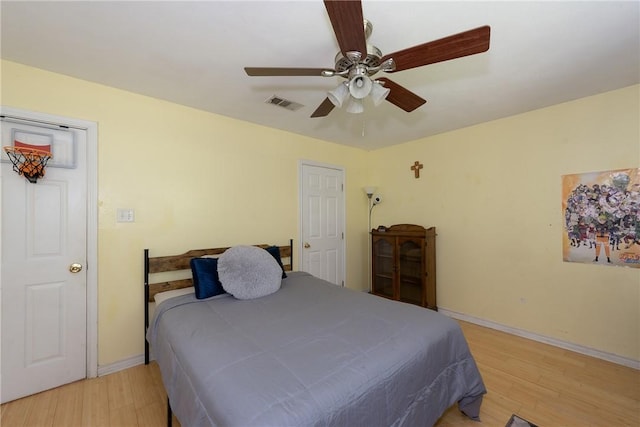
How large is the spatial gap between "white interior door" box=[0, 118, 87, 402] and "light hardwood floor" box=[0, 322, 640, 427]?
0.64 feet

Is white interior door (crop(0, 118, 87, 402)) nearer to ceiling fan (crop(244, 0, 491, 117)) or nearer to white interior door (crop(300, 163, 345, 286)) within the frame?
ceiling fan (crop(244, 0, 491, 117))

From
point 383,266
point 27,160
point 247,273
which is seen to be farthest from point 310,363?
point 383,266

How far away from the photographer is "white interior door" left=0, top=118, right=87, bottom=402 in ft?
6.10

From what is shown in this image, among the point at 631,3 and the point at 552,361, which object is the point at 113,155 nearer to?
the point at 631,3

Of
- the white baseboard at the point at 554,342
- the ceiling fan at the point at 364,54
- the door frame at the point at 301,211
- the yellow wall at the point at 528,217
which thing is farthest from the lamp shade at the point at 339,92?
the white baseboard at the point at 554,342

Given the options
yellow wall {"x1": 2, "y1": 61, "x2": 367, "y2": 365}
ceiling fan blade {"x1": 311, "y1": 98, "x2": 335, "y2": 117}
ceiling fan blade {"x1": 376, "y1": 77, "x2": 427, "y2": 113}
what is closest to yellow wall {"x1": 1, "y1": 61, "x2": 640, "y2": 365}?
yellow wall {"x1": 2, "y1": 61, "x2": 367, "y2": 365}

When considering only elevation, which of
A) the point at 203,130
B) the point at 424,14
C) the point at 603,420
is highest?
the point at 424,14

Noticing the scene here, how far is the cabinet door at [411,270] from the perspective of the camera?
338 cm

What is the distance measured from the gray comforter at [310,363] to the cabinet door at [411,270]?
163 centimetres

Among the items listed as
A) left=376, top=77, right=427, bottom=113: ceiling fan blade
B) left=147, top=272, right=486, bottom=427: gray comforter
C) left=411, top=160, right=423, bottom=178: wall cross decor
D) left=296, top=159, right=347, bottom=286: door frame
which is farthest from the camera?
left=411, top=160, right=423, bottom=178: wall cross decor

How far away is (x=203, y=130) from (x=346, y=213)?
2.26 m

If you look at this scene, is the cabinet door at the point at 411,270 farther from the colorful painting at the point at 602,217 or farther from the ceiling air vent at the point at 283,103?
the ceiling air vent at the point at 283,103

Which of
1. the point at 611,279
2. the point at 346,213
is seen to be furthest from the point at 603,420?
the point at 346,213

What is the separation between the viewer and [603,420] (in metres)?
1.68
